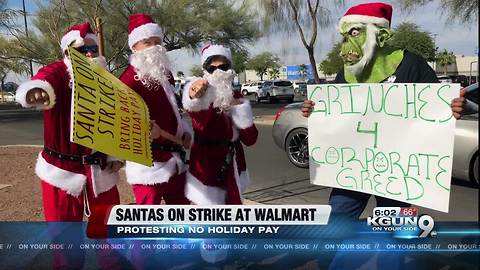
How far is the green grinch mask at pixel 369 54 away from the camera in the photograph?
266cm

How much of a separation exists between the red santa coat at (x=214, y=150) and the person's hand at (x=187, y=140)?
Result: 0.24 feet

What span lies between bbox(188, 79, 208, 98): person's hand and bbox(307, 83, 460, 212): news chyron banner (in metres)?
0.64

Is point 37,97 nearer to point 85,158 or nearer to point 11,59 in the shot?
point 85,158

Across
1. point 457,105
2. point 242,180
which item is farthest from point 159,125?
point 457,105

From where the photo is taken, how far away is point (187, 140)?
3.08 metres

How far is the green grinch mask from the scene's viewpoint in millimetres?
2660

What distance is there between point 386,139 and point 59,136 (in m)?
1.90

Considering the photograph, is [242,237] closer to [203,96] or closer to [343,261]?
[343,261]

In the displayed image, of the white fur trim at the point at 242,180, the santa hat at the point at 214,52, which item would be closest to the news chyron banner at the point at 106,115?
the santa hat at the point at 214,52

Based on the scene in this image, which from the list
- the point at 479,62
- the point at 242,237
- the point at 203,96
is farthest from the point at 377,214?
the point at 203,96

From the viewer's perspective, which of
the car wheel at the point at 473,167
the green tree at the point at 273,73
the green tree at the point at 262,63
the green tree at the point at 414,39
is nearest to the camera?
the car wheel at the point at 473,167

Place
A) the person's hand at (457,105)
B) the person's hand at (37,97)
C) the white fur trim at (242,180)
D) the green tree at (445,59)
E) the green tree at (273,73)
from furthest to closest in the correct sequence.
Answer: the green tree at (273,73)
the green tree at (445,59)
the white fur trim at (242,180)
the person's hand at (37,97)
the person's hand at (457,105)

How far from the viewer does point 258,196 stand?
5758 millimetres

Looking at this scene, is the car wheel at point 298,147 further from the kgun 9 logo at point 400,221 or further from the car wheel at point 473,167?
the kgun 9 logo at point 400,221
